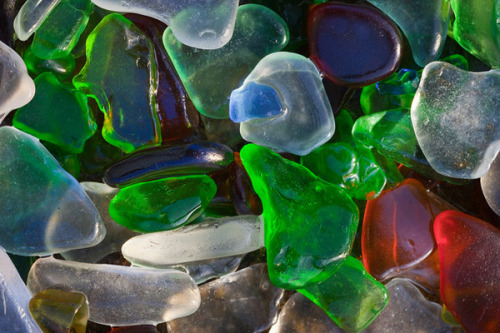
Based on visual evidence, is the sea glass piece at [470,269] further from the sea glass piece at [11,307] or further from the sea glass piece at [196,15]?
the sea glass piece at [11,307]

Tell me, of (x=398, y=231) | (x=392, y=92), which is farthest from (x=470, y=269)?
(x=392, y=92)

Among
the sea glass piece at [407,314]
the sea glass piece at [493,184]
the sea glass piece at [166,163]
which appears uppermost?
the sea glass piece at [166,163]

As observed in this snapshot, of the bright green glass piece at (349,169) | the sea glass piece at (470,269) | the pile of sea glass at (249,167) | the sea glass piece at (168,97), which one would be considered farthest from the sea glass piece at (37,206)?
the sea glass piece at (470,269)

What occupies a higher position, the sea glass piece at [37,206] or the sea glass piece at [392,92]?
the sea glass piece at [392,92]

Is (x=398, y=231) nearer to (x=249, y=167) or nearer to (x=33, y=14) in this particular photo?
(x=249, y=167)

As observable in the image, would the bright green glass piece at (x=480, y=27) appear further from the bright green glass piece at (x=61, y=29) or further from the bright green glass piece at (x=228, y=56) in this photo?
the bright green glass piece at (x=61, y=29)

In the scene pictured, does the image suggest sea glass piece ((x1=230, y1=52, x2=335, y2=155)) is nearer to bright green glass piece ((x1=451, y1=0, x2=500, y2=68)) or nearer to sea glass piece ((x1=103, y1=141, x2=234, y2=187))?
sea glass piece ((x1=103, y1=141, x2=234, y2=187))
